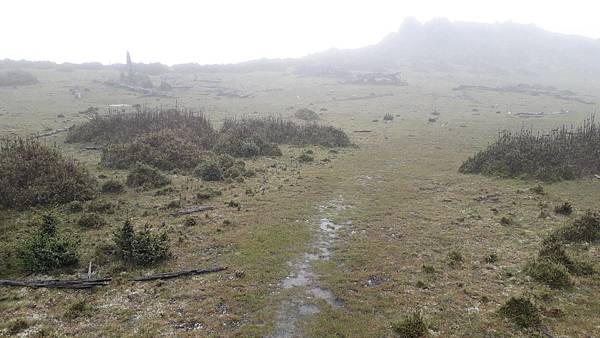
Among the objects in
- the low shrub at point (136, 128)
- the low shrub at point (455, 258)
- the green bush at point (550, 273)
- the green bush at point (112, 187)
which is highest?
the low shrub at point (136, 128)

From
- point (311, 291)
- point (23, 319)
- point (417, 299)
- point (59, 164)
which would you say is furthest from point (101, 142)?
point (417, 299)

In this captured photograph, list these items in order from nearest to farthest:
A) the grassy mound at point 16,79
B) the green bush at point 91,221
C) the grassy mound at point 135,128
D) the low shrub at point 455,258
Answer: the low shrub at point 455,258, the green bush at point 91,221, the grassy mound at point 135,128, the grassy mound at point 16,79

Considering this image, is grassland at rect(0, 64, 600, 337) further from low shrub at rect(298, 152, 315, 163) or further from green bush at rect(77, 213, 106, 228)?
low shrub at rect(298, 152, 315, 163)

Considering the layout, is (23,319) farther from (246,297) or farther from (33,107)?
(33,107)

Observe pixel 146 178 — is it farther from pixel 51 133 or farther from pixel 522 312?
pixel 522 312

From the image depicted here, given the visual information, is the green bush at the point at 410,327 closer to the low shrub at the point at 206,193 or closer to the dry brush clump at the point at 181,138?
the low shrub at the point at 206,193

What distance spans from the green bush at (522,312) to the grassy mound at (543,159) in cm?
1898

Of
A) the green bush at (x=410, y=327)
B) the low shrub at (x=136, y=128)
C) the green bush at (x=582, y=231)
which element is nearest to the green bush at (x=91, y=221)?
the green bush at (x=410, y=327)

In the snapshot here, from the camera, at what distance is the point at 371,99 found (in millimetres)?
82438

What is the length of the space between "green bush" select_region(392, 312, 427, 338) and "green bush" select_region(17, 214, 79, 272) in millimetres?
13730

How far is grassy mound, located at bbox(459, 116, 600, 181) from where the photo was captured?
1126 inches

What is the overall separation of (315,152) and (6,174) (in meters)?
26.2

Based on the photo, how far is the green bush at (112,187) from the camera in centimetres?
2536

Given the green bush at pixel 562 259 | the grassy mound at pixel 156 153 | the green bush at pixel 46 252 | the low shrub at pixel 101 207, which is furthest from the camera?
the grassy mound at pixel 156 153
